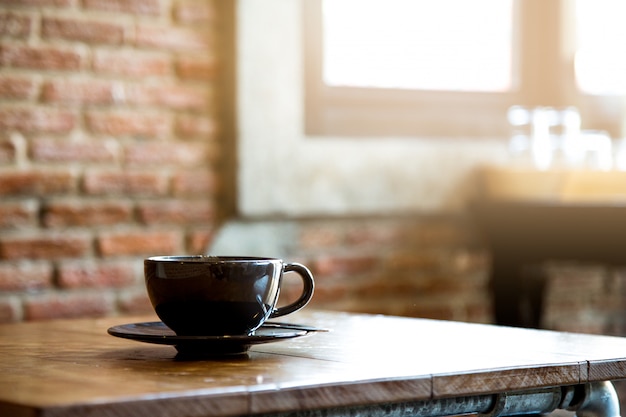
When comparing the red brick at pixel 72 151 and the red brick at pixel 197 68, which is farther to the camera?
the red brick at pixel 197 68

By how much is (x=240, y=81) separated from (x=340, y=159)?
40 cm

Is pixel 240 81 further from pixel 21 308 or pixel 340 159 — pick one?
pixel 21 308

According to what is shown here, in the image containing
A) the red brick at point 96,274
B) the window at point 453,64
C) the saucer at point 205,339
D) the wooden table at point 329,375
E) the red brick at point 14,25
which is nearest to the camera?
the wooden table at point 329,375

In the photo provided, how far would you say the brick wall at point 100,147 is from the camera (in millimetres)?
2660

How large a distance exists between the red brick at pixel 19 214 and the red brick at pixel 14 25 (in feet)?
1.29

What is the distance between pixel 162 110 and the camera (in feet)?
9.53

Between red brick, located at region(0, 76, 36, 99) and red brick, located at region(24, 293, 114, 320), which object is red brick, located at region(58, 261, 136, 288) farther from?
red brick, located at region(0, 76, 36, 99)

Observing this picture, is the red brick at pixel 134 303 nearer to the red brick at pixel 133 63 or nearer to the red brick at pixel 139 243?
the red brick at pixel 139 243

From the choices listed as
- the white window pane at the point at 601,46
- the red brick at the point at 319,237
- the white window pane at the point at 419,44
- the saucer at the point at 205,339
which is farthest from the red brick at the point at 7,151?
the white window pane at the point at 601,46

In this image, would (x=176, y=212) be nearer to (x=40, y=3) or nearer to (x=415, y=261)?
(x=40, y=3)

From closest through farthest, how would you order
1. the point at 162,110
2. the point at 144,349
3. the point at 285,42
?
the point at 144,349 < the point at 162,110 < the point at 285,42

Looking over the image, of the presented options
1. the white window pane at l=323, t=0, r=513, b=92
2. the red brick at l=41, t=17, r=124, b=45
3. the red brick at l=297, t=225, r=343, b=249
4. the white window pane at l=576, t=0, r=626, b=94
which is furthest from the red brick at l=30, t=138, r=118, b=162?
the white window pane at l=576, t=0, r=626, b=94

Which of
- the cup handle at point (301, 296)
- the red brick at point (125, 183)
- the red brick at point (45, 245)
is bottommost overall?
the red brick at point (45, 245)

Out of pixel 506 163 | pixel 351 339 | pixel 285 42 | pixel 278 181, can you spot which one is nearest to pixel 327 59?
pixel 285 42
